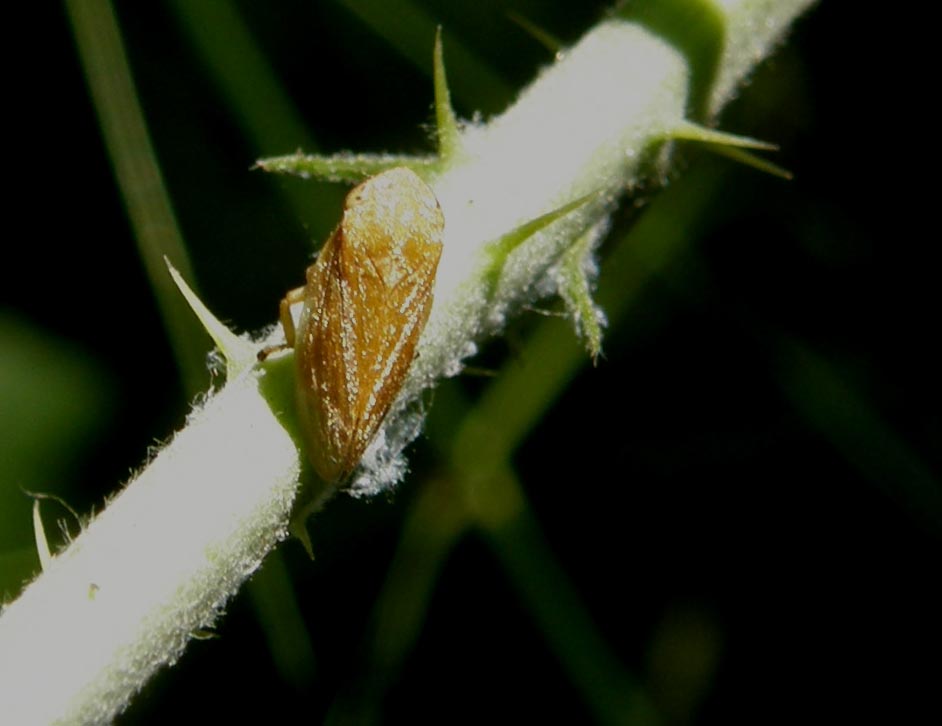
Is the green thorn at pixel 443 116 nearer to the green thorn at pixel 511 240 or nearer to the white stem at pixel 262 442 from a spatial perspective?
the white stem at pixel 262 442

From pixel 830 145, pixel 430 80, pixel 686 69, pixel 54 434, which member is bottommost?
pixel 54 434

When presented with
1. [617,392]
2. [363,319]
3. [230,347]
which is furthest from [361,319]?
[617,392]

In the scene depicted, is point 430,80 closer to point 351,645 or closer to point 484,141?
point 484,141

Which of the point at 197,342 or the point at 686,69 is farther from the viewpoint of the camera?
the point at 197,342

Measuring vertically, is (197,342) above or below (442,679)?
above

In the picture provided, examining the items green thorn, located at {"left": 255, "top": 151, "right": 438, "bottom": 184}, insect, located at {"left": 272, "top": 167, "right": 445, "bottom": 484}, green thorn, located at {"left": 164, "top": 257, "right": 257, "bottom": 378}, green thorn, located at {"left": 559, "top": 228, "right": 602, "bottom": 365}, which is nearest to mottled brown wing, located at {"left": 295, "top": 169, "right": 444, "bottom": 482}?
insect, located at {"left": 272, "top": 167, "right": 445, "bottom": 484}

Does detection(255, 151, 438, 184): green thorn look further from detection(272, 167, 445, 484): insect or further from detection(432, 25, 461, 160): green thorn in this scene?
Result: detection(272, 167, 445, 484): insect

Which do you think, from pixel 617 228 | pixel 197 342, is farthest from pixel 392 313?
pixel 197 342
